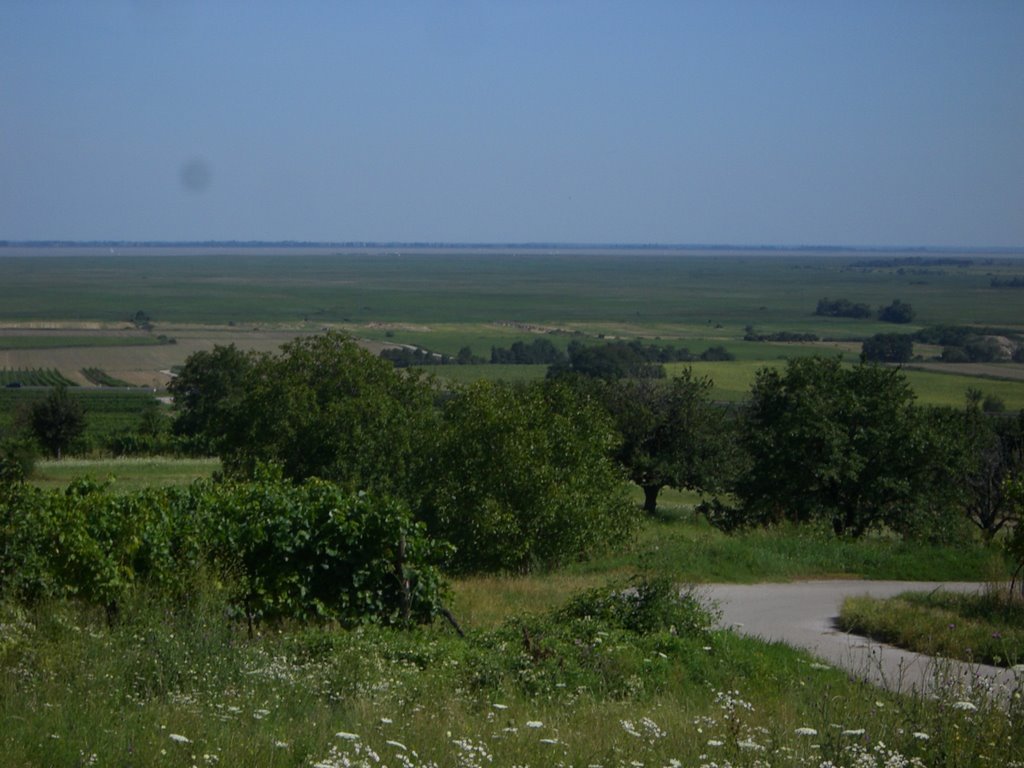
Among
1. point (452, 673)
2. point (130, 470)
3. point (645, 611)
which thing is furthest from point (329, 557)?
point (130, 470)

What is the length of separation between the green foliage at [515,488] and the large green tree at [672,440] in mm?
16801

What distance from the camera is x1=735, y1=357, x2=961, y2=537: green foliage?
26.8 m

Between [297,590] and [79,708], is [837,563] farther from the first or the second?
[79,708]

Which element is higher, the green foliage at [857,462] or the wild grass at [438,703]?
the wild grass at [438,703]

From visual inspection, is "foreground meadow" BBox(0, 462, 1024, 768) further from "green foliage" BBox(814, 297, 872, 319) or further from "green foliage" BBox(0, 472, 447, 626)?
"green foliage" BBox(814, 297, 872, 319)

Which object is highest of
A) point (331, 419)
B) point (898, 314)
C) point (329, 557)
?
point (329, 557)

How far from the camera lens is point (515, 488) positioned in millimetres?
20109

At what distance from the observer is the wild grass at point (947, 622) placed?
11102 mm

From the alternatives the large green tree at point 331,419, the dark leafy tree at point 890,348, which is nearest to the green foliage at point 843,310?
the dark leafy tree at point 890,348

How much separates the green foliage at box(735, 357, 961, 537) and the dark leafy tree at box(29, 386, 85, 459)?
141 feet

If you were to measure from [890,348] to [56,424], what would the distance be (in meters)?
69.1

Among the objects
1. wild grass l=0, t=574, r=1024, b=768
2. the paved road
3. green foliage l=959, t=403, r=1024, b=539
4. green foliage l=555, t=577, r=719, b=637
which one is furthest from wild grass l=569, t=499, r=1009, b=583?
green foliage l=959, t=403, r=1024, b=539

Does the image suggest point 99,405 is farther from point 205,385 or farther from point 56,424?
point 56,424

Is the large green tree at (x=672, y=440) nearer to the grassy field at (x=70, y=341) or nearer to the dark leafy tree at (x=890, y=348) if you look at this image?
the dark leafy tree at (x=890, y=348)
